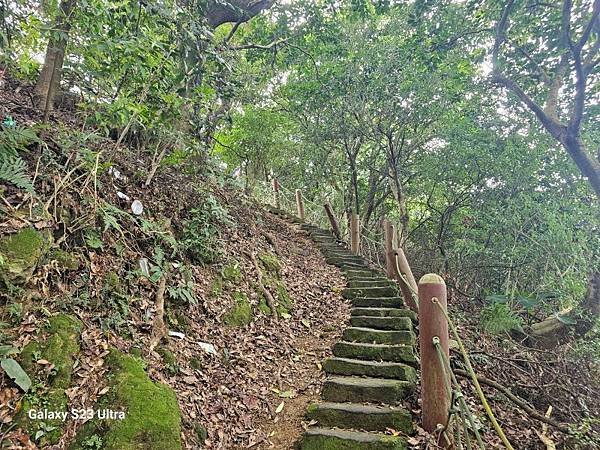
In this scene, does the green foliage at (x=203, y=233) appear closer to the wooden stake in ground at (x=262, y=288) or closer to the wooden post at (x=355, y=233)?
the wooden stake in ground at (x=262, y=288)

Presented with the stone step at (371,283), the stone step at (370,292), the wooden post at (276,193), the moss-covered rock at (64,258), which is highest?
the wooden post at (276,193)

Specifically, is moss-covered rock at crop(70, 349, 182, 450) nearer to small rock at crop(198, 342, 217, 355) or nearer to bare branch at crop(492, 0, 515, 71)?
small rock at crop(198, 342, 217, 355)

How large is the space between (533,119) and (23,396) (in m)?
9.94

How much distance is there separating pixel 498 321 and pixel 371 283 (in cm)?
227

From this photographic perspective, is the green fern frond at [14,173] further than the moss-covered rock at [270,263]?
No

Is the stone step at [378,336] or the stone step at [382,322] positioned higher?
the stone step at [382,322]

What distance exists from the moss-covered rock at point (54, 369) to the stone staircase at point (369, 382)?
1.80 meters

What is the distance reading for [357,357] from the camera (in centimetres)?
404

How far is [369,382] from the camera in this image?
347cm

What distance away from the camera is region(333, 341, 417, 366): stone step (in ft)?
12.6

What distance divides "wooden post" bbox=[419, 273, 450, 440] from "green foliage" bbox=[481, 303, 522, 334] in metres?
3.97

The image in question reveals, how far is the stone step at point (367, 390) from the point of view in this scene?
3.26 meters

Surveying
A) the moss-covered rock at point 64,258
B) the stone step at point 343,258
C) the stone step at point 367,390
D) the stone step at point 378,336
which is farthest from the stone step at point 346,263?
the moss-covered rock at point 64,258

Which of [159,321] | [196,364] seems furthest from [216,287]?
[196,364]
